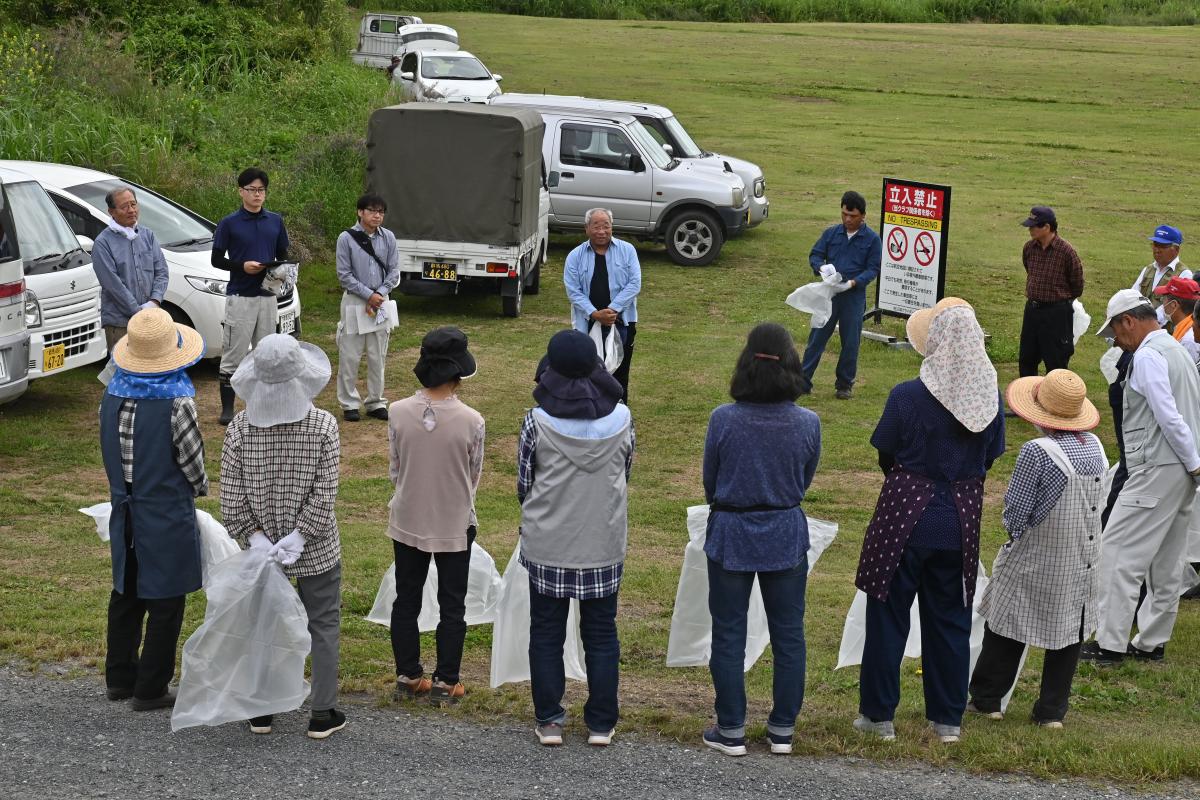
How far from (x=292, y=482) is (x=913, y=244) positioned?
422 inches

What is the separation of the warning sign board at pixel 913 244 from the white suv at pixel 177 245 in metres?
6.54

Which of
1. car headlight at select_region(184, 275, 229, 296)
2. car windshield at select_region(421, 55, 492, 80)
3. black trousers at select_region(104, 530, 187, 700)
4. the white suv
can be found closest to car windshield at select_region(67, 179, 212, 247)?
the white suv

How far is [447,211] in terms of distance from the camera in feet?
49.7

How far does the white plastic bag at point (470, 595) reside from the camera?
22.1 ft

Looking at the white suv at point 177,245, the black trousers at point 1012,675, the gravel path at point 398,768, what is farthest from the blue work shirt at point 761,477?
the white suv at point 177,245

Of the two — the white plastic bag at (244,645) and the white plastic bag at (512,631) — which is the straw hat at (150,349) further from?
the white plastic bag at (512,631)

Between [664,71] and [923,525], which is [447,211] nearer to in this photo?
[923,525]

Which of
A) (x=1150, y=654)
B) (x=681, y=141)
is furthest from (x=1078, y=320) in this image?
(x=681, y=141)

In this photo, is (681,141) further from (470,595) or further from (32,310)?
(470,595)

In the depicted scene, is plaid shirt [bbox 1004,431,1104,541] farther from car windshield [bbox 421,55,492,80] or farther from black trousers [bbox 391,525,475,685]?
car windshield [bbox 421,55,492,80]

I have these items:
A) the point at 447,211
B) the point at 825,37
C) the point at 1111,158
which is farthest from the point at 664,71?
the point at 447,211

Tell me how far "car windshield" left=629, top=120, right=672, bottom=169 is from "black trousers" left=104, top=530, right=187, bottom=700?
13.9 meters

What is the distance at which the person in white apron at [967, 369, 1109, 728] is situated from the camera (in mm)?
5699

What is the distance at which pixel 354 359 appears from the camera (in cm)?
1133
